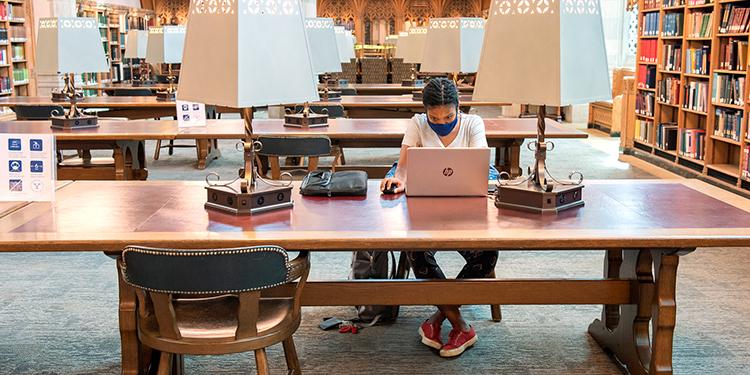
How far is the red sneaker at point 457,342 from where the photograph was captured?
10.4 feet

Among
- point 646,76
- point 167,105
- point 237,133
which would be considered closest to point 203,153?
point 167,105

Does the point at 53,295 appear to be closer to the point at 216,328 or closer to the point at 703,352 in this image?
the point at 216,328

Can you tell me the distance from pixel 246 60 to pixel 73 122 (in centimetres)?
303

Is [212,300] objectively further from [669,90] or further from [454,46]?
[669,90]

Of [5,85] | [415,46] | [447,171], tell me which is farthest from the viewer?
[5,85]

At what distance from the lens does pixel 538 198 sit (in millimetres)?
2756

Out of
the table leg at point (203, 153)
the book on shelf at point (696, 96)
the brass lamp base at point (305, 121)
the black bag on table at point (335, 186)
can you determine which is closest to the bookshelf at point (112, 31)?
the table leg at point (203, 153)

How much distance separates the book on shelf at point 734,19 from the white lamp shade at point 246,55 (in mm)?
4753

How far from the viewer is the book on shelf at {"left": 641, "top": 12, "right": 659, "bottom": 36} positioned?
26.7 ft

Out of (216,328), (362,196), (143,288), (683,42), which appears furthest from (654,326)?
(683,42)

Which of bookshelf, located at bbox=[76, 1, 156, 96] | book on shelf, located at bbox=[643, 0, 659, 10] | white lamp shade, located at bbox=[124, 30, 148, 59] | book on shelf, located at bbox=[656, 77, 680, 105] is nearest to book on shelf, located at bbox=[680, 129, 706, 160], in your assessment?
book on shelf, located at bbox=[656, 77, 680, 105]

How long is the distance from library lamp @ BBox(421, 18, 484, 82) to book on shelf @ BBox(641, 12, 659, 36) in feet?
9.83

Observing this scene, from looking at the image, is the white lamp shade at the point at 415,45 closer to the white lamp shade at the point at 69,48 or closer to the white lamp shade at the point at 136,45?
the white lamp shade at the point at 136,45

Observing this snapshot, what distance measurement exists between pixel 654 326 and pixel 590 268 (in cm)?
175
